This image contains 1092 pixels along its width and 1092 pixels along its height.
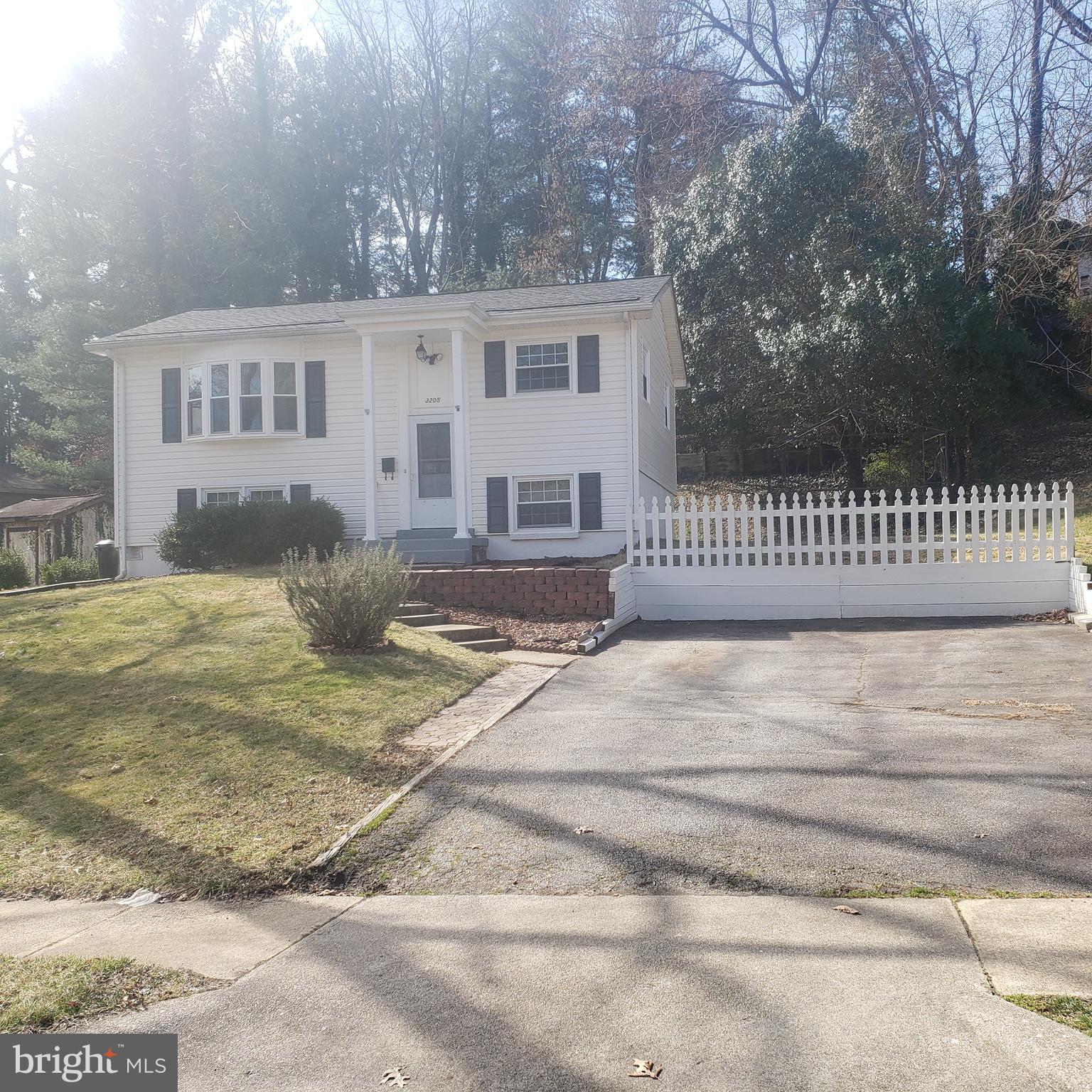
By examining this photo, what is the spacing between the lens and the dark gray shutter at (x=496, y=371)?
17156 mm

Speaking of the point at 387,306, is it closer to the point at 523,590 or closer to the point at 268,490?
the point at 268,490

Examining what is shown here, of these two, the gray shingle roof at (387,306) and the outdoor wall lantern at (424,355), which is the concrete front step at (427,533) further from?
the gray shingle roof at (387,306)

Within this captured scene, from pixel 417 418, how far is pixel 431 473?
104cm

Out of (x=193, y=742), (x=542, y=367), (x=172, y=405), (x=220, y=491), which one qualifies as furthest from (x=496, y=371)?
(x=193, y=742)

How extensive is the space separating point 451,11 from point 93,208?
13.9 meters

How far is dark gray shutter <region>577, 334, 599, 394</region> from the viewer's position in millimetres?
16783

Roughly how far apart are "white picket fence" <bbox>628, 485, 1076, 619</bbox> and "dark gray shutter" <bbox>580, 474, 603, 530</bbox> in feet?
8.54

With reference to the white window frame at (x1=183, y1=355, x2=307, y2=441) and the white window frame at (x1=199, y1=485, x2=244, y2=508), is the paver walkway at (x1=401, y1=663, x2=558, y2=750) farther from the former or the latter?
the white window frame at (x1=199, y1=485, x2=244, y2=508)

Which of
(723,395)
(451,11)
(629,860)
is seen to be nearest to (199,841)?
(629,860)

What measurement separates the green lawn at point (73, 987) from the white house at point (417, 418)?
1219cm

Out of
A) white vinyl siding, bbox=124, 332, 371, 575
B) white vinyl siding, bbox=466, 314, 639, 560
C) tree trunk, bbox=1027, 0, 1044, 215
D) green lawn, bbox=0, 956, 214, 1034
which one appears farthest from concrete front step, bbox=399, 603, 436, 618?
tree trunk, bbox=1027, 0, 1044, 215

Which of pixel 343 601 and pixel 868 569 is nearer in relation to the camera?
pixel 343 601

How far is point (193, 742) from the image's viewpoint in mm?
6781

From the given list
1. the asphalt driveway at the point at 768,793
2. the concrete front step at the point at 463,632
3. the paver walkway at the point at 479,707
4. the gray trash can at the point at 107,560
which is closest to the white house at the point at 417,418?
the gray trash can at the point at 107,560
